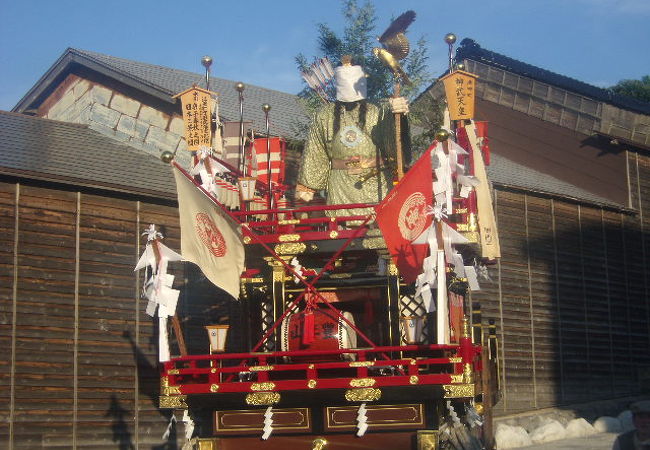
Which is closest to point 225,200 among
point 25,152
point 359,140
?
point 359,140

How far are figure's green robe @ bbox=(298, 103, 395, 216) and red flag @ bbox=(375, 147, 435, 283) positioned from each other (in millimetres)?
2621

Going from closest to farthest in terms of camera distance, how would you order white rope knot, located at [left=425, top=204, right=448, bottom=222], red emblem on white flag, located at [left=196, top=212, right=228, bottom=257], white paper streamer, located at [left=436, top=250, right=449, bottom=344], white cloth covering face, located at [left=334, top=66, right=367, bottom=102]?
white paper streamer, located at [left=436, top=250, right=449, bottom=344]
white rope knot, located at [left=425, top=204, right=448, bottom=222]
red emblem on white flag, located at [left=196, top=212, right=228, bottom=257]
white cloth covering face, located at [left=334, top=66, right=367, bottom=102]

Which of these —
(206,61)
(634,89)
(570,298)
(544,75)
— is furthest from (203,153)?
(634,89)

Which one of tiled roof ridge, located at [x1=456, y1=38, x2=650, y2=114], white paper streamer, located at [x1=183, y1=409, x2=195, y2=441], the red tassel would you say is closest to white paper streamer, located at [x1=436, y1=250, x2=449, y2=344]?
the red tassel

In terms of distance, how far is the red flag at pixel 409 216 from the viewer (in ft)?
38.1

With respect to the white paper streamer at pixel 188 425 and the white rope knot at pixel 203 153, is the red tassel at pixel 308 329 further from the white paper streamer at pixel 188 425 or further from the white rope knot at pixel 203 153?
the white rope knot at pixel 203 153

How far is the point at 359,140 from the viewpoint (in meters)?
14.7

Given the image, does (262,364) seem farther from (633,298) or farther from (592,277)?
(633,298)

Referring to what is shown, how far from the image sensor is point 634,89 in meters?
55.4

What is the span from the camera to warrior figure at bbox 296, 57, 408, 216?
14.6 meters

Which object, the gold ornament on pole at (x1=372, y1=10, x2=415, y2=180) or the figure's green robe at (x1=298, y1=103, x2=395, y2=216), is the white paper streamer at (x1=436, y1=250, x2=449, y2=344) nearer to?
the gold ornament on pole at (x1=372, y1=10, x2=415, y2=180)

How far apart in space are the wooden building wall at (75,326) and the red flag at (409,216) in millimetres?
7771

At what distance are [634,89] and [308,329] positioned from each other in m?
47.7

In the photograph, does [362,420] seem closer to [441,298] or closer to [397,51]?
[441,298]
